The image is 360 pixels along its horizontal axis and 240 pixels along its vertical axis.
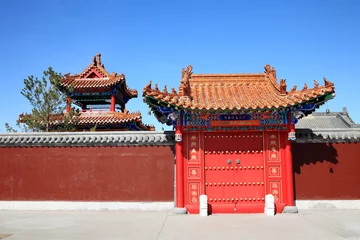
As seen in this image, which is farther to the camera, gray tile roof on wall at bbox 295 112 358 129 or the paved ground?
gray tile roof on wall at bbox 295 112 358 129

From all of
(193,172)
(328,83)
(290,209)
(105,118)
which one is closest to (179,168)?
(193,172)

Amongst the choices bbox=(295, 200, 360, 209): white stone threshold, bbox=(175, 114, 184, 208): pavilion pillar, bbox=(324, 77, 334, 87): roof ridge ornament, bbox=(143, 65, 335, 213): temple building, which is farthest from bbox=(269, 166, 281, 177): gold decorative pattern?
bbox=(324, 77, 334, 87): roof ridge ornament

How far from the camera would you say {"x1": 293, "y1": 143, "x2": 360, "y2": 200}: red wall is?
981 cm

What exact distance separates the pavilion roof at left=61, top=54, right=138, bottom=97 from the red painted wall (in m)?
8.42

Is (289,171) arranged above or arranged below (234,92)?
below

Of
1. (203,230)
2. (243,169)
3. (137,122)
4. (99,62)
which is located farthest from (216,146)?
(99,62)

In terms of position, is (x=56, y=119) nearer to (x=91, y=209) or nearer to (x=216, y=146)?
(x=91, y=209)

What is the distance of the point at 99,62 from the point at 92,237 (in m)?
15.3

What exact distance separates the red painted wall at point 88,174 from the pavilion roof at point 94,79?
332 inches

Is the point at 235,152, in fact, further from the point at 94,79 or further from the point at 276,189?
the point at 94,79

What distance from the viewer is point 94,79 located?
63.4ft

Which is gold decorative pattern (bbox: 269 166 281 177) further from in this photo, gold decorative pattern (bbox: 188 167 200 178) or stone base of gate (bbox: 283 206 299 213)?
gold decorative pattern (bbox: 188 167 200 178)

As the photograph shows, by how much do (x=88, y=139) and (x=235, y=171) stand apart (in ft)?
16.9

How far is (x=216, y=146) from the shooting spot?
378 inches
